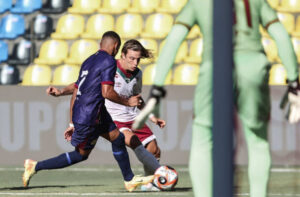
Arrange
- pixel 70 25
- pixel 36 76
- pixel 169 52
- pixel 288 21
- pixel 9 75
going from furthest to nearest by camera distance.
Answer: pixel 70 25
pixel 288 21
pixel 9 75
pixel 36 76
pixel 169 52

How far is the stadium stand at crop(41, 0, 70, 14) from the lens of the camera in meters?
16.6

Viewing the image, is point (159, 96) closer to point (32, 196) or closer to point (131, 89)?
point (32, 196)

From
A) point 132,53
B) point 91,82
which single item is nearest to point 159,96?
point 91,82

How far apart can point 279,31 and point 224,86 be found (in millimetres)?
2093

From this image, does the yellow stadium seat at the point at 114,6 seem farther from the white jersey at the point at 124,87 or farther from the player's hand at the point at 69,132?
the player's hand at the point at 69,132

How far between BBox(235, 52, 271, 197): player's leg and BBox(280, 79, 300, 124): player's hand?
0.38 ft

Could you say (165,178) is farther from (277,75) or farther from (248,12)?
(277,75)

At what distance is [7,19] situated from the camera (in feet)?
54.9

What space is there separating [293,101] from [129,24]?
11018 millimetres

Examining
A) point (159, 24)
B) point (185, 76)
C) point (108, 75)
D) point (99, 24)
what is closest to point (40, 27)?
point (99, 24)

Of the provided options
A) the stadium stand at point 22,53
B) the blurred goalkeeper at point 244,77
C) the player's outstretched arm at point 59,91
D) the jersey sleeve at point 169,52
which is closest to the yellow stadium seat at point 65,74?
the stadium stand at point 22,53

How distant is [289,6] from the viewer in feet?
53.3

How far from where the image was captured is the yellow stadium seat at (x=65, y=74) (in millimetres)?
14750

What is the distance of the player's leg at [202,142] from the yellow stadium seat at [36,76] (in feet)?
32.4
